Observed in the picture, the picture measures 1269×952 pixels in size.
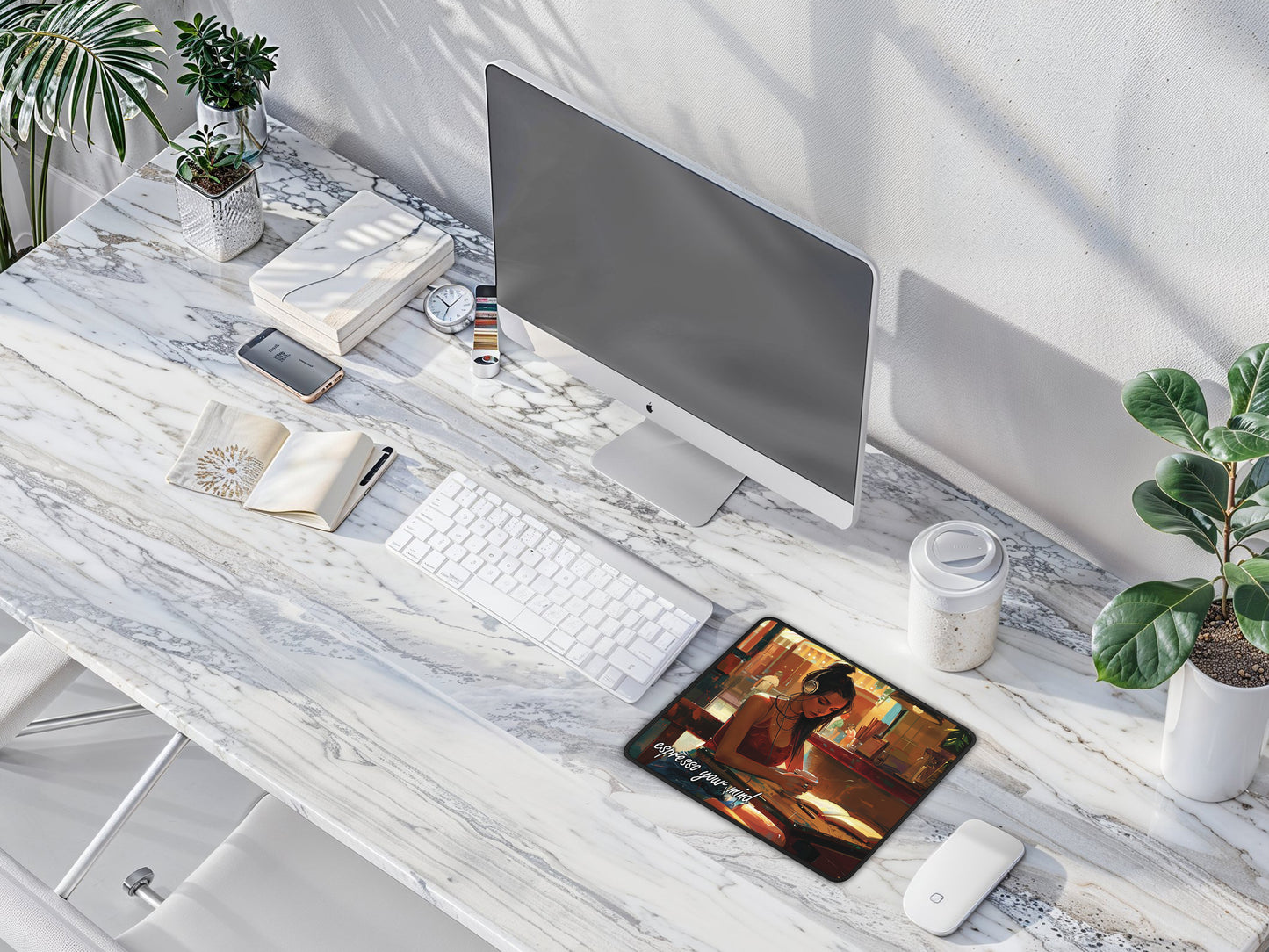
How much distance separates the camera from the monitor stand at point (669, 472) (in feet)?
5.34

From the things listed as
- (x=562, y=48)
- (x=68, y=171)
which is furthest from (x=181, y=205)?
(x=68, y=171)

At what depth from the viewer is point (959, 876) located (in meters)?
1.31

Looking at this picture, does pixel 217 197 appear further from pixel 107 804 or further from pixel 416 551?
A: pixel 107 804

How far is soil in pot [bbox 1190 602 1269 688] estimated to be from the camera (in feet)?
4.17

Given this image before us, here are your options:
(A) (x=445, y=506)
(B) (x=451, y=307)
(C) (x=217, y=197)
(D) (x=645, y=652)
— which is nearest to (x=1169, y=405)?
(D) (x=645, y=652)

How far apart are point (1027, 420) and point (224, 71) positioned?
1136 millimetres

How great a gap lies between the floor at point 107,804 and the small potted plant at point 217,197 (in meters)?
0.90

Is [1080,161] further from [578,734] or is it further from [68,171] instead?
[68,171]

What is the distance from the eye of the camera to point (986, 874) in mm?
1309

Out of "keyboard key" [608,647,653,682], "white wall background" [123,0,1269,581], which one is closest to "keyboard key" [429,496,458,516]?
"keyboard key" [608,647,653,682]

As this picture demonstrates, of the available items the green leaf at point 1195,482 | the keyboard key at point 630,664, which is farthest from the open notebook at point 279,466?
the green leaf at point 1195,482

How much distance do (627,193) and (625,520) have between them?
0.41m

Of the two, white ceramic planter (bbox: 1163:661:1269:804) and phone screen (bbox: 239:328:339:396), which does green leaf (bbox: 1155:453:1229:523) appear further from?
phone screen (bbox: 239:328:339:396)

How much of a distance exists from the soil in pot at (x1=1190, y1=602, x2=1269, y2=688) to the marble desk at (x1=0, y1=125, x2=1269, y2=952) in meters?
0.18
